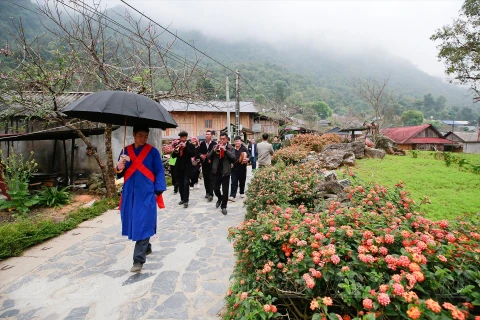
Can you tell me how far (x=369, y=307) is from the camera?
1.38 m

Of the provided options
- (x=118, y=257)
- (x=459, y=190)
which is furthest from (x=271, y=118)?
(x=118, y=257)

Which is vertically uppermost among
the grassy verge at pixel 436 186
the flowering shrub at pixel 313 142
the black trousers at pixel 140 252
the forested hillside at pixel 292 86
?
the forested hillside at pixel 292 86

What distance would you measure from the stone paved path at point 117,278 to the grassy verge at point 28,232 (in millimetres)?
158

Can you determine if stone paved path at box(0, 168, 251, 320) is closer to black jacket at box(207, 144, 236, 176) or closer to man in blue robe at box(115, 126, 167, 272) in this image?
man in blue robe at box(115, 126, 167, 272)

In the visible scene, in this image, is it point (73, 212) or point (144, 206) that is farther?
point (73, 212)

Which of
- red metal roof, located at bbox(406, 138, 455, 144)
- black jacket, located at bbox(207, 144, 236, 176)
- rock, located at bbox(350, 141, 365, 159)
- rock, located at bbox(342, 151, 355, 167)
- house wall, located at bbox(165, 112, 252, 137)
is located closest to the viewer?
black jacket, located at bbox(207, 144, 236, 176)

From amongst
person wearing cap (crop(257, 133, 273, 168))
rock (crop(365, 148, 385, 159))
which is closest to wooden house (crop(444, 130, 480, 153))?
rock (crop(365, 148, 385, 159))

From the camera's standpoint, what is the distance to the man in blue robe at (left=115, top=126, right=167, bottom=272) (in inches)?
131

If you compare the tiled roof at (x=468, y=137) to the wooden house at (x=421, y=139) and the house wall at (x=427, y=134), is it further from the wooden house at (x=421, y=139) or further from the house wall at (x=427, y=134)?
the house wall at (x=427, y=134)

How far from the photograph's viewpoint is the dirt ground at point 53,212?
5941mm

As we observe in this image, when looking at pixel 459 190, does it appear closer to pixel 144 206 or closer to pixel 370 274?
pixel 370 274

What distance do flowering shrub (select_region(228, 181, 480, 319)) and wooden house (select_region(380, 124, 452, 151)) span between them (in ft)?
117

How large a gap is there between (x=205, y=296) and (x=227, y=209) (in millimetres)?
3493

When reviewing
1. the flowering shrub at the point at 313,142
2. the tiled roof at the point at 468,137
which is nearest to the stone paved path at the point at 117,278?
the flowering shrub at the point at 313,142
